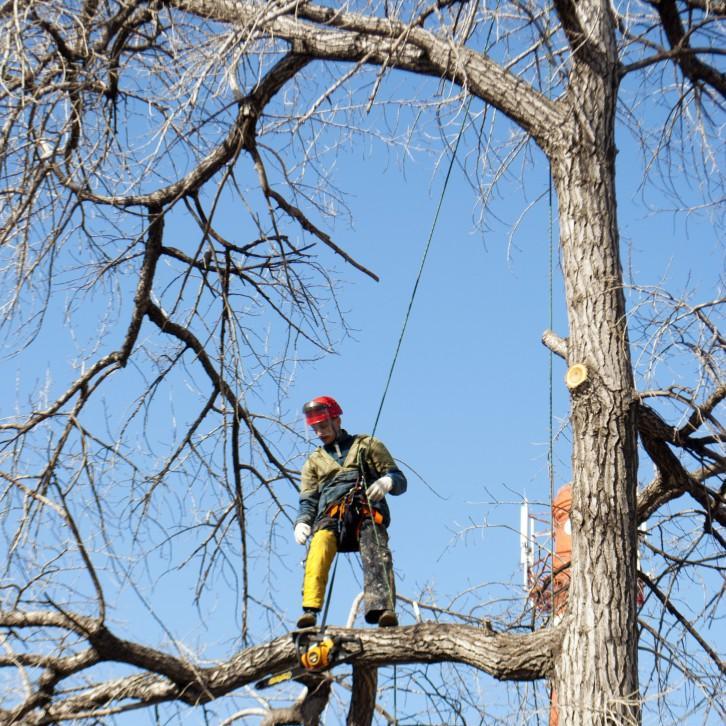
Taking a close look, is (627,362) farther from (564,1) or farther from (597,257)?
(564,1)

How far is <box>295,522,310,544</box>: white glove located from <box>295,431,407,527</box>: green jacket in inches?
2.5

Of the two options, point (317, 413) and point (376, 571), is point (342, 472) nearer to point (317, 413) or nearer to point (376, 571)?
point (317, 413)

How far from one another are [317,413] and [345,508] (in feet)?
2.04

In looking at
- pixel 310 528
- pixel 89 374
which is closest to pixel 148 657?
pixel 310 528

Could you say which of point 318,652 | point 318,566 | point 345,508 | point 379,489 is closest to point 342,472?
point 345,508

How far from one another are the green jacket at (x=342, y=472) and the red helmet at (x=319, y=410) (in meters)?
0.14

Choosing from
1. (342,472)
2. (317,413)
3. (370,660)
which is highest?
(317,413)

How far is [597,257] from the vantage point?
21.1 feet

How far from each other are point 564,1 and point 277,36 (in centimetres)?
148

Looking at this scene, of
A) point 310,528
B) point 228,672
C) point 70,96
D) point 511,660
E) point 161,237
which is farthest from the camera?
point 161,237

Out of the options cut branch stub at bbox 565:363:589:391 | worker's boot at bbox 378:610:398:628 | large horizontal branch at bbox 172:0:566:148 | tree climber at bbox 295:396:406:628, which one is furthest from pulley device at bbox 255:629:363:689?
large horizontal branch at bbox 172:0:566:148

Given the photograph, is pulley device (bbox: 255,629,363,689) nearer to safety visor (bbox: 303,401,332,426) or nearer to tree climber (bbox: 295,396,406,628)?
tree climber (bbox: 295,396,406,628)

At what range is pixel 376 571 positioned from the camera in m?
6.99

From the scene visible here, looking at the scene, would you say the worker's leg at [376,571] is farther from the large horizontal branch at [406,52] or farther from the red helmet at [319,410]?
the large horizontal branch at [406,52]
